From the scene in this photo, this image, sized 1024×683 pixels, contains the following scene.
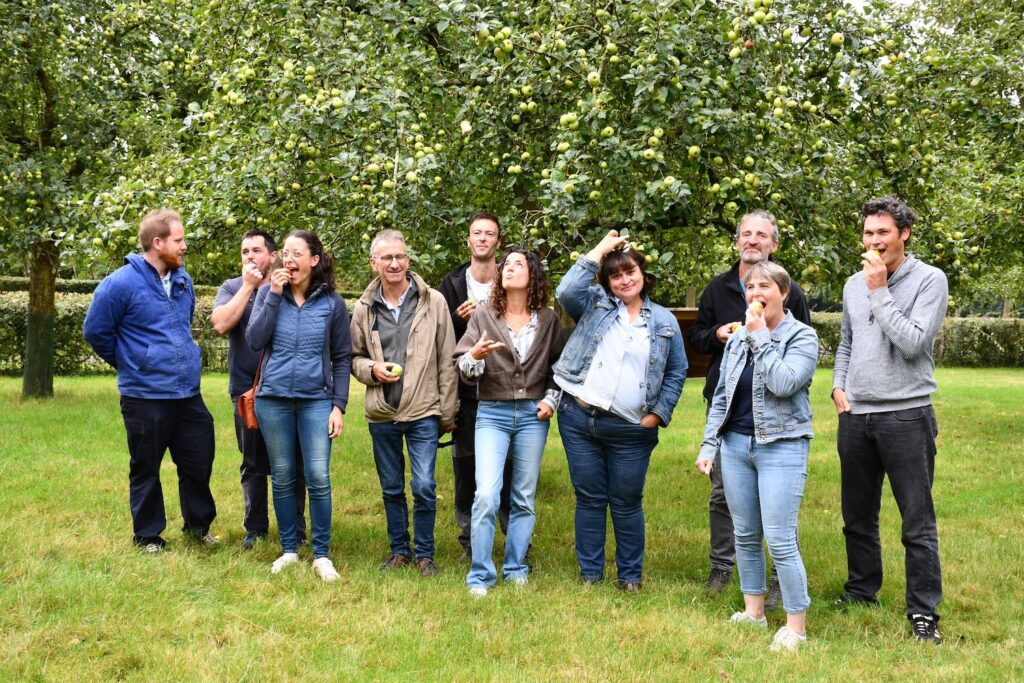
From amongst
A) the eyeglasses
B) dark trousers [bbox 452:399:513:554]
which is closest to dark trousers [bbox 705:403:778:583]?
dark trousers [bbox 452:399:513:554]

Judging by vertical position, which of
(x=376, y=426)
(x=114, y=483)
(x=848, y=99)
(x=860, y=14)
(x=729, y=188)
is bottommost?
(x=114, y=483)

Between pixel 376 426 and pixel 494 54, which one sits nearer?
pixel 376 426

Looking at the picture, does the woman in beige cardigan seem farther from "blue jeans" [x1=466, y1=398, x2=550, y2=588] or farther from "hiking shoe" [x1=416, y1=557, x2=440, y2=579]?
"hiking shoe" [x1=416, y1=557, x2=440, y2=579]

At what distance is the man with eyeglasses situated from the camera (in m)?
5.19

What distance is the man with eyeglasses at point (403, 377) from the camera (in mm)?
5191

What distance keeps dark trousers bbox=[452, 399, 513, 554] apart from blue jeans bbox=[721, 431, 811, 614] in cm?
174

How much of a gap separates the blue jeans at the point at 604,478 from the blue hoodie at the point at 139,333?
235 cm

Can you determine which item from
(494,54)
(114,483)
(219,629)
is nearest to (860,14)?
(494,54)

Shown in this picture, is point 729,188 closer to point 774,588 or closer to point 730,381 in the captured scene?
point 730,381

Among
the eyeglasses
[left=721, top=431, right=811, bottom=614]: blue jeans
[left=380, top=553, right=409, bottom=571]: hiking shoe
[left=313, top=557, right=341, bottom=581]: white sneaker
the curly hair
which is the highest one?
the eyeglasses

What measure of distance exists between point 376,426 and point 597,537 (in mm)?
1471

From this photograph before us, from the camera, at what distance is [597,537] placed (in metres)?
5.25

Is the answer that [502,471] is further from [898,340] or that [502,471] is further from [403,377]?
[898,340]

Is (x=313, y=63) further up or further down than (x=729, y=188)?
further up
